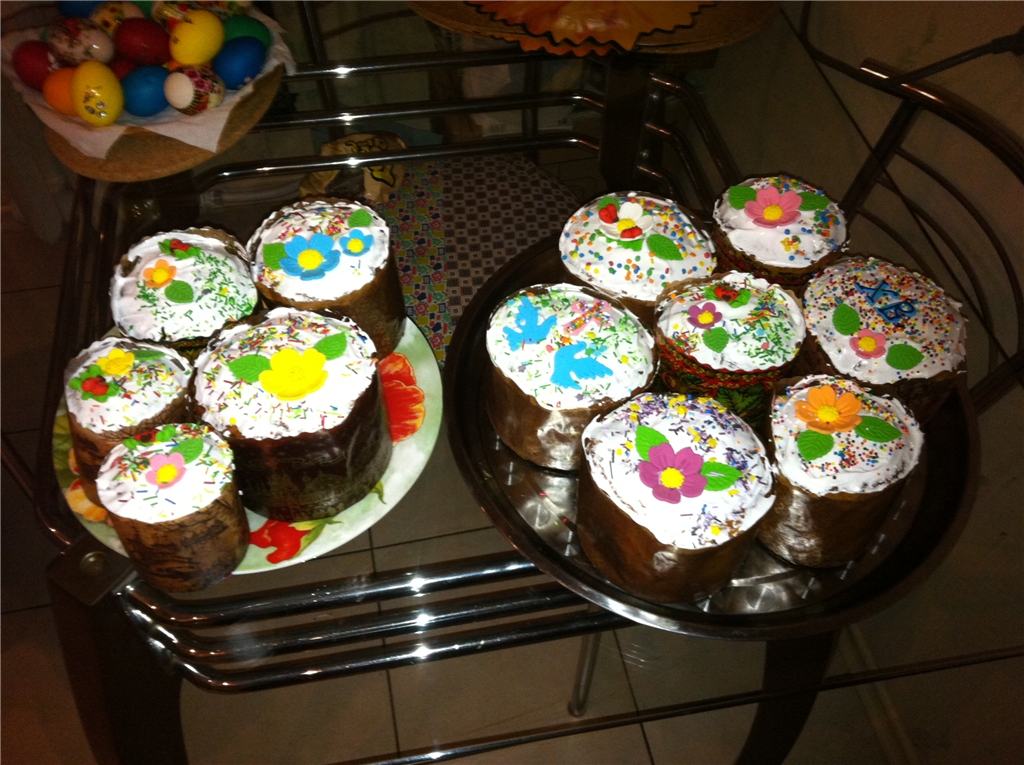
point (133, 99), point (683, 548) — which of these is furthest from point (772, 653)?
point (133, 99)

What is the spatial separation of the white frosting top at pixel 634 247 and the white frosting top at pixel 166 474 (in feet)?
1.57

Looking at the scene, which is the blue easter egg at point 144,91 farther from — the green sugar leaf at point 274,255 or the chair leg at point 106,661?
the chair leg at point 106,661

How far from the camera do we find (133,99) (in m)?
1.05

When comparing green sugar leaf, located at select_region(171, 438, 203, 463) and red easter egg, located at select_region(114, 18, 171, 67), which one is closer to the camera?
green sugar leaf, located at select_region(171, 438, 203, 463)

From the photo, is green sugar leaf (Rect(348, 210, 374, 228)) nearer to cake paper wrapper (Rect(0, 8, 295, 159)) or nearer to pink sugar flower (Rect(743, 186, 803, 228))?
cake paper wrapper (Rect(0, 8, 295, 159))

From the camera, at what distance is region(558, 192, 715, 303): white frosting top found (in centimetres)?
90

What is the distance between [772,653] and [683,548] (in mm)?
299

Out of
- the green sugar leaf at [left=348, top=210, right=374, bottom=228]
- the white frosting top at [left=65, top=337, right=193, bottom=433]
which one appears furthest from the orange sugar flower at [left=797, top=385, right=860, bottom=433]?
the white frosting top at [left=65, top=337, right=193, bottom=433]

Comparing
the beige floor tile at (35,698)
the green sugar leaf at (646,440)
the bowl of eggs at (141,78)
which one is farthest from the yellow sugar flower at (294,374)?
the beige floor tile at (35,698)

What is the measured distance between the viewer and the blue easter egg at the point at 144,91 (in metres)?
1.05

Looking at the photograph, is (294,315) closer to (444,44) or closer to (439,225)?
(439,225)

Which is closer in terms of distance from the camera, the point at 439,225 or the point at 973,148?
the point at 973,148

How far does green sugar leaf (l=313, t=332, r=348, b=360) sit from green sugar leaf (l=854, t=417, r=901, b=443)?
549 millimetres

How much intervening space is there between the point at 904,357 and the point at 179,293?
831 millimetres
